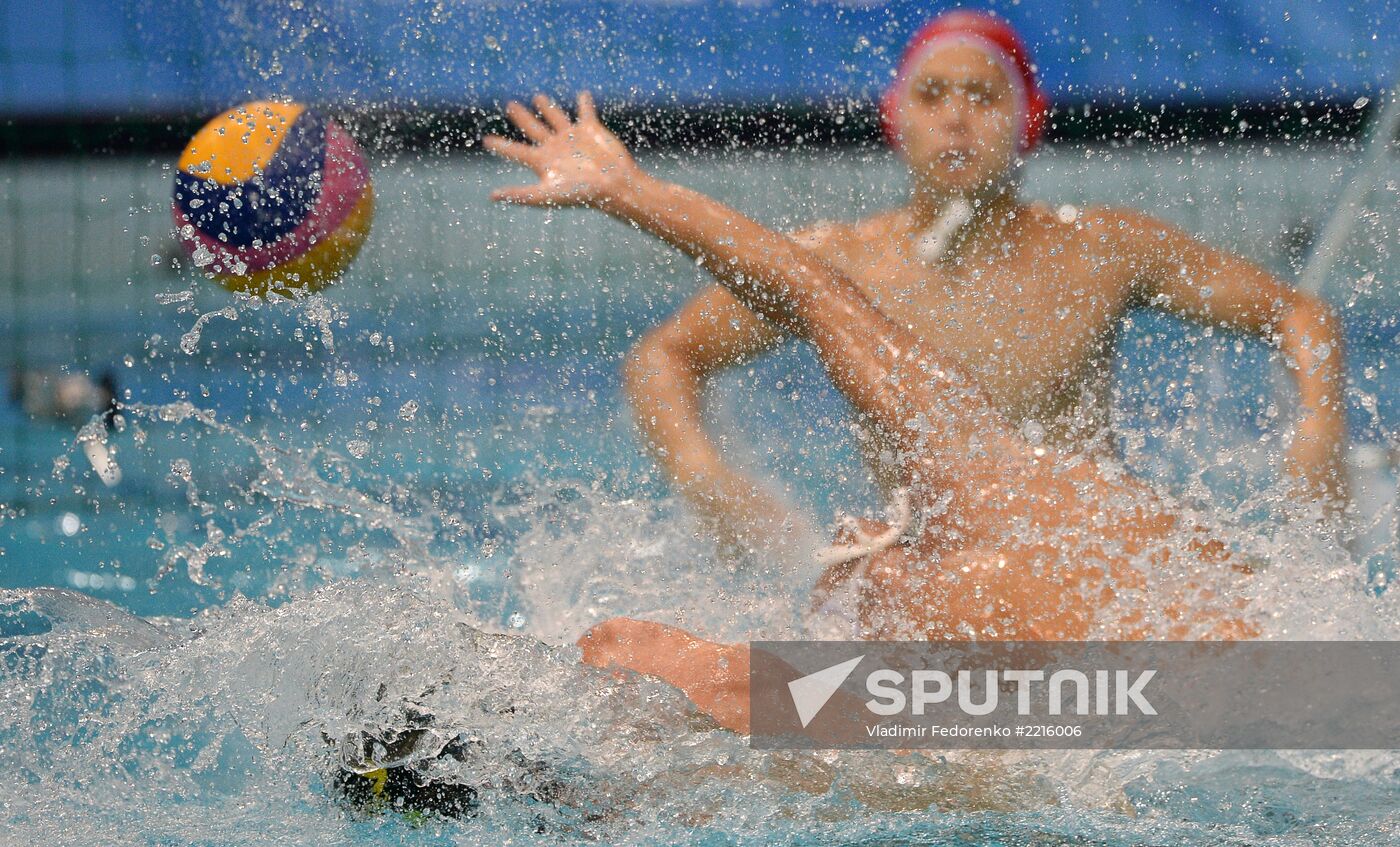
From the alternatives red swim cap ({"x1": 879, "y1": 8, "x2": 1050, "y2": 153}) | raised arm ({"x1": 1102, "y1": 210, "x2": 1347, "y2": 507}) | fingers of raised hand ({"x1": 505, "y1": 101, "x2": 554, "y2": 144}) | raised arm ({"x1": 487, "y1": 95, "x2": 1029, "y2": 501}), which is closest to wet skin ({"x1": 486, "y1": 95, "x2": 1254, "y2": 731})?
raised arm ({"x1": 487, "y1": 95, "x2": 1029, "y2": 501})

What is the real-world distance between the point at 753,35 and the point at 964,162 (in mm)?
3458

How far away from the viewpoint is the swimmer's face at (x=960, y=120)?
2.06 m

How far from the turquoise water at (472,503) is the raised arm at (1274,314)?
0.35 ft

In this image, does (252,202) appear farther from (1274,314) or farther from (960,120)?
(1274,314)

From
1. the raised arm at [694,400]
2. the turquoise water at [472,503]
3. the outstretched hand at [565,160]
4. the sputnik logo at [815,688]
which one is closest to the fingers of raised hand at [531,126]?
the outstretched hand at [565,160]

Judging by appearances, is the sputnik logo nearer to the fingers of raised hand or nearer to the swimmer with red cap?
the swimmer with red cap

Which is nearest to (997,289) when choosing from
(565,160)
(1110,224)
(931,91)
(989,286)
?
(989,286)

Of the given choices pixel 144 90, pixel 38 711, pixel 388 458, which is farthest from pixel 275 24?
pixel 38 711

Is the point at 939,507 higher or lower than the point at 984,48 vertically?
lower

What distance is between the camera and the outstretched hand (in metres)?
1.64

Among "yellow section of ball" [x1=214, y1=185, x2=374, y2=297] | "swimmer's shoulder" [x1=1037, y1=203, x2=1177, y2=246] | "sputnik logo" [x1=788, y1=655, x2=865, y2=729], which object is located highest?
"yellow section of ball" [x1=214, y1=185, x2=374, y2=297]

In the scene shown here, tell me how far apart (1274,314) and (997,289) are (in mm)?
415

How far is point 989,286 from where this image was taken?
79.5 inches

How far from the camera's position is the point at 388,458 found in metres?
4.80
